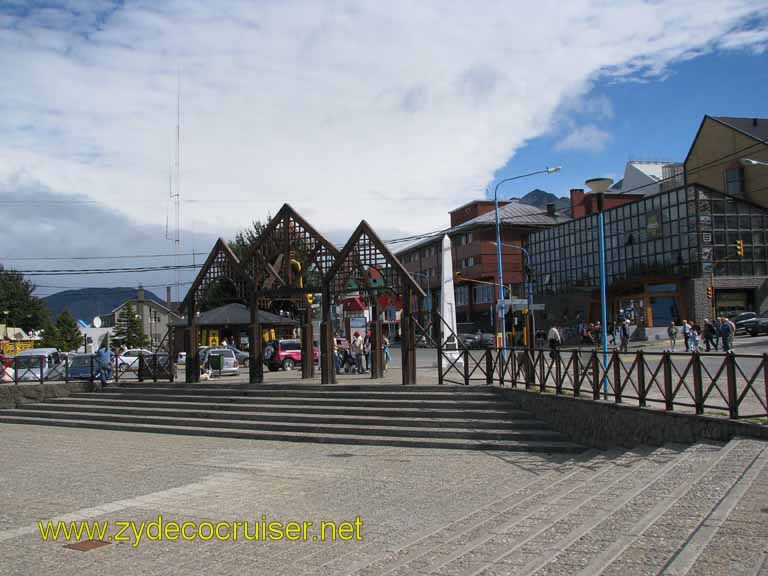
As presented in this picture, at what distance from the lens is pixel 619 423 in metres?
12.6

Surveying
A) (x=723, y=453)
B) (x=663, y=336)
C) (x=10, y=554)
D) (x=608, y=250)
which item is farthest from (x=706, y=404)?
(x=608, y=250)

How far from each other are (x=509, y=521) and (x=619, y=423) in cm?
574

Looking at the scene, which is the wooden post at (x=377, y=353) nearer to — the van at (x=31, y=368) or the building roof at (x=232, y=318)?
the van at (x=31, y=368)

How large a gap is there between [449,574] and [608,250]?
57732 mm

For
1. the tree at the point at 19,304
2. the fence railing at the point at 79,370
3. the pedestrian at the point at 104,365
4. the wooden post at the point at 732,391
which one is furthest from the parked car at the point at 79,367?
the tree at the point at 19,304

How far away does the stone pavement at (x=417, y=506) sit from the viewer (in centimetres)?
598

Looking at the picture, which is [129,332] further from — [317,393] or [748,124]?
[748,124]

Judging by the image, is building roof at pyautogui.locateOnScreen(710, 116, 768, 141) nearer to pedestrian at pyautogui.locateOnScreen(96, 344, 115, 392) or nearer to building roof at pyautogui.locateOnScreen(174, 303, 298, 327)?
building roof at pyautogui.locateOnScreen(174, 303, 298, 327)

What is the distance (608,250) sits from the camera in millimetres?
60312

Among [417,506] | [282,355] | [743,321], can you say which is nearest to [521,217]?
[743,321]

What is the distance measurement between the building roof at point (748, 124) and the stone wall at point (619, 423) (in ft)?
162

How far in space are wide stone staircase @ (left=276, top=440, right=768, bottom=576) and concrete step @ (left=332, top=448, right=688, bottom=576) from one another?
15mm

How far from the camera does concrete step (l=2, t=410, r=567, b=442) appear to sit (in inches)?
567

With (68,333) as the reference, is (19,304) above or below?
above
